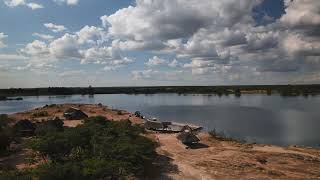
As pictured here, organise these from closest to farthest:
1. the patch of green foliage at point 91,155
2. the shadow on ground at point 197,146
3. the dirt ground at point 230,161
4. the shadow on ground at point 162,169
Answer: the patch of green foliage at point 91,155 → the shadow on ground at point 162,169 → the dirt ground at point 230,161 → the shadow on ground at point 197,146

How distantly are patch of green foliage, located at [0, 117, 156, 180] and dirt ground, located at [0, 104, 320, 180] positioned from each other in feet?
6.65

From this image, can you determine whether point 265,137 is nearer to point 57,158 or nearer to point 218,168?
point 218,168

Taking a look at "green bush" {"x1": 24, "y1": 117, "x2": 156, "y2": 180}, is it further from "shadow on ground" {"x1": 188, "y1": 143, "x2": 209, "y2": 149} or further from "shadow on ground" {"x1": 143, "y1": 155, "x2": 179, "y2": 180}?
"shadow on ground" {"x1": 188, "y1": 143, "x2": 209, "y2": 149}

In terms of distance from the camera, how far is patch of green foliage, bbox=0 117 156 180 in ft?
63.3

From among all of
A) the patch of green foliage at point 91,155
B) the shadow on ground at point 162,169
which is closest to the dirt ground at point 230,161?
the shadow on ground at point 162,169

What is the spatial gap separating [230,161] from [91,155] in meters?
11.2

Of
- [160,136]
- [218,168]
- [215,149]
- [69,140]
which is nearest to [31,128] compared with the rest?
[160,136]

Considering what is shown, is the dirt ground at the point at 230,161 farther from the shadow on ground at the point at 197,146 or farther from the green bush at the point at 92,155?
the green bush at the point at 92,155

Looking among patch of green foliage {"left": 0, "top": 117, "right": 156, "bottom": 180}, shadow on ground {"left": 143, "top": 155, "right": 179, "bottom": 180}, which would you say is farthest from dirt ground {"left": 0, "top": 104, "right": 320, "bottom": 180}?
patch of green foliage {"left": 0, "top": 117, "right": 156, "bottom": 180}

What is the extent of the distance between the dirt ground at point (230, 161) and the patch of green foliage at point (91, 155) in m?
2.03

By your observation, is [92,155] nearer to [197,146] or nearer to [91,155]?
[91,155]

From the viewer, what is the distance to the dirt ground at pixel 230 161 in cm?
2669

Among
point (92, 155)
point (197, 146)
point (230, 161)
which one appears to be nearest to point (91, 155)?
point (92, 155)

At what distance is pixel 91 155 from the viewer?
25.1 m
